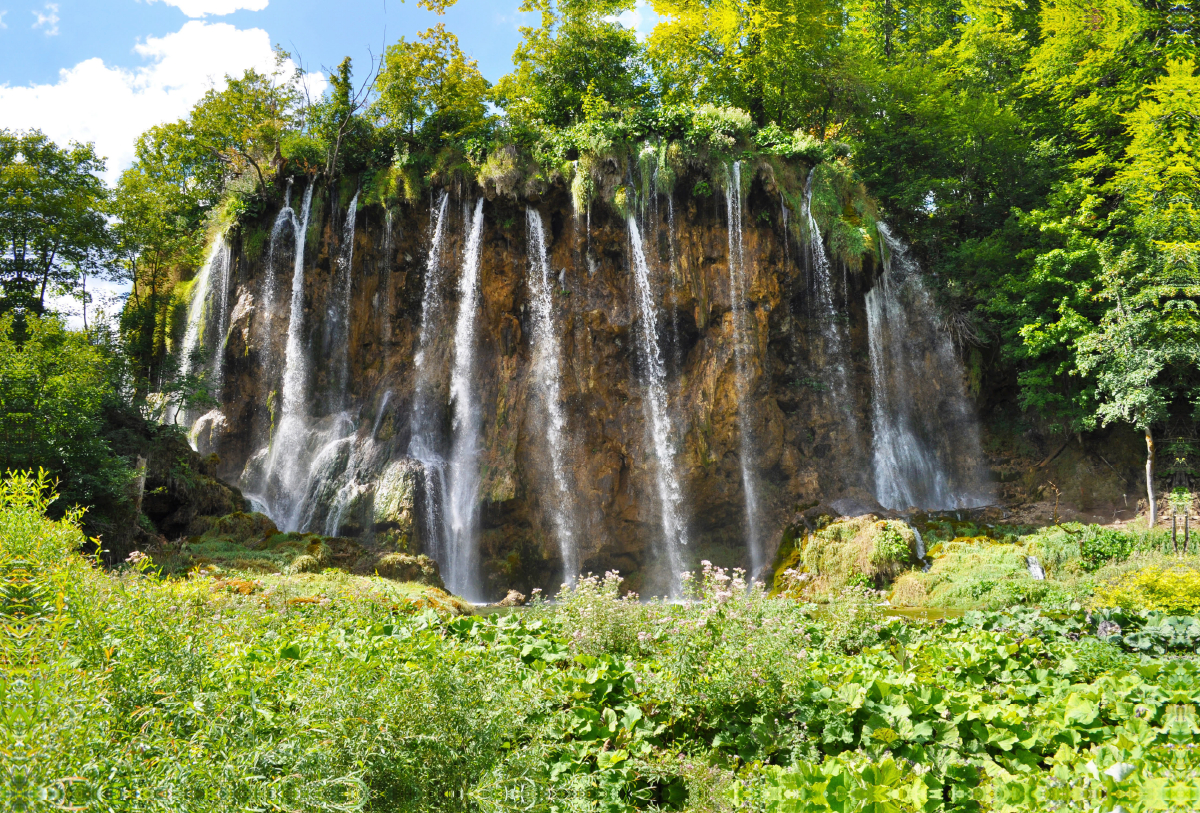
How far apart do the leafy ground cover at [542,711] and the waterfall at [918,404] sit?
49.2 ft

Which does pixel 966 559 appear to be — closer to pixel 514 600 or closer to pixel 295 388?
pixel 514 600

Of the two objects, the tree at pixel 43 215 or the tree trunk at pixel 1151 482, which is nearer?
the tree trunk at pixel 1151 482

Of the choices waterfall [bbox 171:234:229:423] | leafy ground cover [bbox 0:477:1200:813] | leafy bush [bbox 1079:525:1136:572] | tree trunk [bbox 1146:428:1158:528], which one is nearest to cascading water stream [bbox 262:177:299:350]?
waterfall [bbox 171:234:229:423]

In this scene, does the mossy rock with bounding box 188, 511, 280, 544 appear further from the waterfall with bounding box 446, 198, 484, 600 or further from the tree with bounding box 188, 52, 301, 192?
the tree with bounding box 188, 52, 301, 192

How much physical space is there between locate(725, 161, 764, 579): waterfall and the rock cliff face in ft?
0.22

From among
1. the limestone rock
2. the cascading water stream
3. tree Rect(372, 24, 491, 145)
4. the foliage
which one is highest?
tree Rect(372, 24, 491, 145)

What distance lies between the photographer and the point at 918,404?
2217cm

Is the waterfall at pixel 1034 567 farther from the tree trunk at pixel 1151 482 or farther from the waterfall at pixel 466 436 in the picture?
the waterfall at pixel 466 436

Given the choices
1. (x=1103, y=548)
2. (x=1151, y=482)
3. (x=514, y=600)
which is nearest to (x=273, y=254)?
(x=514, y=600)

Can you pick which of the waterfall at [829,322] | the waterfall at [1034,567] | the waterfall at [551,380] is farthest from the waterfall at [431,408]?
the waterfall at [1034,567]

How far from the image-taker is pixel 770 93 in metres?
24.1

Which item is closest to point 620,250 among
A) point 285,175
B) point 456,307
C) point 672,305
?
point 672,305

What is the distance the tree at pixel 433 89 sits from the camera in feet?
76.4

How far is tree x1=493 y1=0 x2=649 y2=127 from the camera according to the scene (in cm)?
2455
